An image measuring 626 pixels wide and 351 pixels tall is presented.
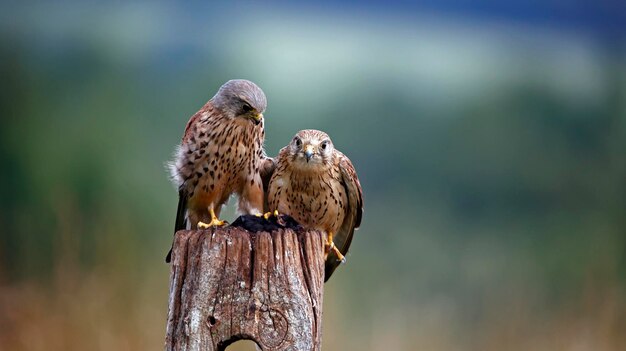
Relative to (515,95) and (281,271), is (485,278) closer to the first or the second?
(515,95)

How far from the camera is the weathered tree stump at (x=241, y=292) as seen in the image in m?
2.04

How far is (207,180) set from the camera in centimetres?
306

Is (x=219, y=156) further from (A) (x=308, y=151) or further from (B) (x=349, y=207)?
(B) (x=349, y=207)

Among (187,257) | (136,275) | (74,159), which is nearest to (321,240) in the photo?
(187,257)

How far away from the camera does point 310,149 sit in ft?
10.2

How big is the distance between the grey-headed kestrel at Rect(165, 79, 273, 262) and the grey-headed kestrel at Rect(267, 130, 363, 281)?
0.38 feet

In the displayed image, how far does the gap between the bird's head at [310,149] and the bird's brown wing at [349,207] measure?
122 mm

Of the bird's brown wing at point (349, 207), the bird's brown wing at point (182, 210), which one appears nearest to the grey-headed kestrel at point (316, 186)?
the bird's brown wing at point (349, 207)

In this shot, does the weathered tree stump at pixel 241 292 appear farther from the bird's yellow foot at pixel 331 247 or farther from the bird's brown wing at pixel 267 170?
the bird's brown wing at pixel 267 170

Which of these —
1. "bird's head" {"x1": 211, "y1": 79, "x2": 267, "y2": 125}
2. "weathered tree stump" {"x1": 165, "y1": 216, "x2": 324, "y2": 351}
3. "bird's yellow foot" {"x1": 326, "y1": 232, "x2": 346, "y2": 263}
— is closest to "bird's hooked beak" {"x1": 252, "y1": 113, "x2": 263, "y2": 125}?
"bird's head" {"x1": 211, "y1": 79, "x2": 267, "y2": 125}

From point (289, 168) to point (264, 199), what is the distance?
17 centimetres

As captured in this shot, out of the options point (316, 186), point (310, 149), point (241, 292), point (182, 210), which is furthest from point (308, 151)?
point (241, 292)

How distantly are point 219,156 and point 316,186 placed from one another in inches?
16.5

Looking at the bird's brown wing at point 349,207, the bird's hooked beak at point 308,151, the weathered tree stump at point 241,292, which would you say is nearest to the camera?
the weathered tree stump at point 241,292
